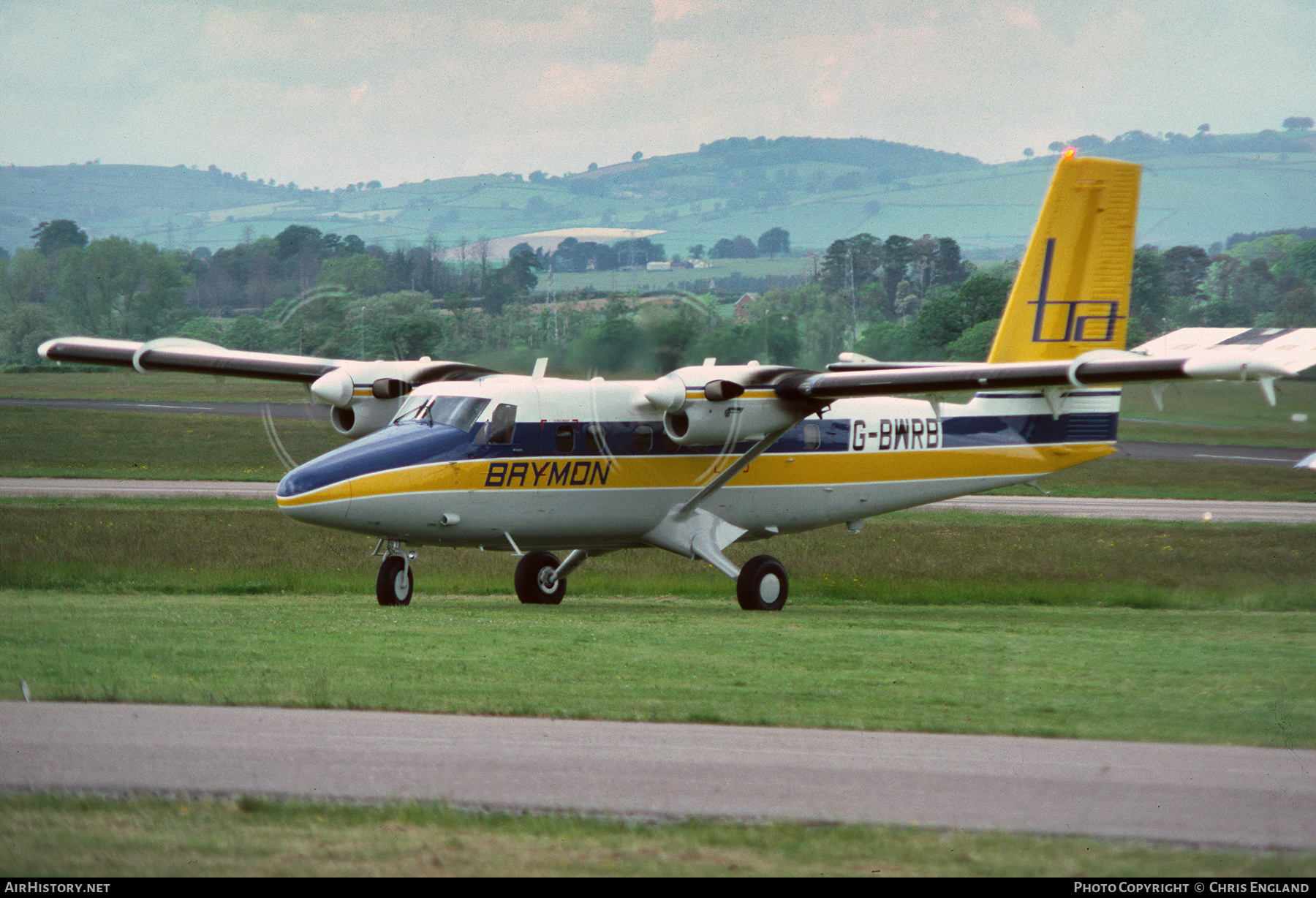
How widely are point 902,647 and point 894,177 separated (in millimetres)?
159319

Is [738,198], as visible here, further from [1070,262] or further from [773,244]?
[1070,262]

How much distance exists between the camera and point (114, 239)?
148 feet

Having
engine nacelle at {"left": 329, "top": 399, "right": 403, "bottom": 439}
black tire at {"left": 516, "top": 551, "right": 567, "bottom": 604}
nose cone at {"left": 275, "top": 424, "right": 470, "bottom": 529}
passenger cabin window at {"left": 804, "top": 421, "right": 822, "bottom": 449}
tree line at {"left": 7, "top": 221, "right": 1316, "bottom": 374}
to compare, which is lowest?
black tire at {"left": 516, "top": 551, "right": 567, "bottom": 604}

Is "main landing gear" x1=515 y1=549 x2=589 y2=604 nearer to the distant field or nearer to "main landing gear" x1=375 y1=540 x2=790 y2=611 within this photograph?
"main landing gear" x1=375 y1=540 x2=790 y2=611

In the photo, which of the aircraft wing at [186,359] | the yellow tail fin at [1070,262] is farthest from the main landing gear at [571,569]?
the yellow tail fin at [1070,262]

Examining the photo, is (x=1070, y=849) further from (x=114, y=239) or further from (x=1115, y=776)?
(x=114, y=239)

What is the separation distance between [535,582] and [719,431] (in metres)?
Result: 4.17

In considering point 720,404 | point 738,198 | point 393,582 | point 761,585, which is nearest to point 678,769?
point 393,582

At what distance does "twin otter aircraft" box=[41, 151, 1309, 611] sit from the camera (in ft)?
64.1

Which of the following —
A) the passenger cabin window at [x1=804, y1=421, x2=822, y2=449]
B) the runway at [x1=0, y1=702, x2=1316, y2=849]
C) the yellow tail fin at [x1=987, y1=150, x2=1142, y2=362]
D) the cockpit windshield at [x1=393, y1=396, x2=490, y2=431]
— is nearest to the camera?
the runway at [x1=0, y1=702, x2=1316, y2=849]

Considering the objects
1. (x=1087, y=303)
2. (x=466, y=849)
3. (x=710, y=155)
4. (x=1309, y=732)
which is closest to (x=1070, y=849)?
(x=466, y=849)

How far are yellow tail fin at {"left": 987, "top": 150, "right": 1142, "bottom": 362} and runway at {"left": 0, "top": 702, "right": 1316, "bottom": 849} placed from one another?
44.8 ft

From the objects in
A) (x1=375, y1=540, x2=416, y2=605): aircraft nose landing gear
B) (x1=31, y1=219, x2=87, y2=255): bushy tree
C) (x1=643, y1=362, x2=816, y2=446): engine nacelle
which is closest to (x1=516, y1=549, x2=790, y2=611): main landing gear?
(x1=643, y1=362, x2=816, y2=446): engine nacelle

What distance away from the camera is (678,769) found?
972 cm
